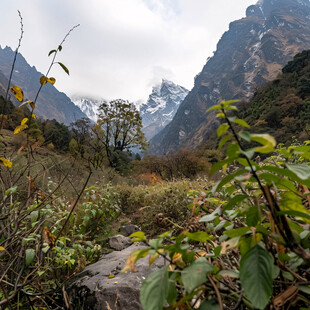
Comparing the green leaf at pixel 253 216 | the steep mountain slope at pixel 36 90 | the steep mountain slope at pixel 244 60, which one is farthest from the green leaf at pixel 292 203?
the steep mountain slope at pixel 36 90

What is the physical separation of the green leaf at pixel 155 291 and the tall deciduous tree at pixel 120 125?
18.6m

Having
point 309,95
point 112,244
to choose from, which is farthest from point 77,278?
point 309,95

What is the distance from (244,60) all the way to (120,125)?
10391cm

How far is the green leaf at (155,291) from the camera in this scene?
39cm

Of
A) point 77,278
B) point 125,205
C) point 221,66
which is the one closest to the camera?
point 77,278

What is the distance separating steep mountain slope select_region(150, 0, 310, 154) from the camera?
85.8m

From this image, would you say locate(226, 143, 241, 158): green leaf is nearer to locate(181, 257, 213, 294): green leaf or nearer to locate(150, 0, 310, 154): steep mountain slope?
locate(181, 257, 213, 294): green leaf

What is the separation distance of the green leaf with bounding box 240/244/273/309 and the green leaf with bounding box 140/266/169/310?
152 millimetres

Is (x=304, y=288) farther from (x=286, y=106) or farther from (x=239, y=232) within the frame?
(x=286, y=106)

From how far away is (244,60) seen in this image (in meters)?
101

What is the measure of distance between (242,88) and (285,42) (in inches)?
1102

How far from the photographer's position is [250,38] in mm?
109875

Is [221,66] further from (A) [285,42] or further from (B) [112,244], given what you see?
(B) [112,244]

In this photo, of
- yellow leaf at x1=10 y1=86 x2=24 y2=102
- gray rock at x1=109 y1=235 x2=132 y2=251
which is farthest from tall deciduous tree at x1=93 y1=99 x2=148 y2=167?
yellow leaf at x1=10 y1=86 x2=24 y2=102
